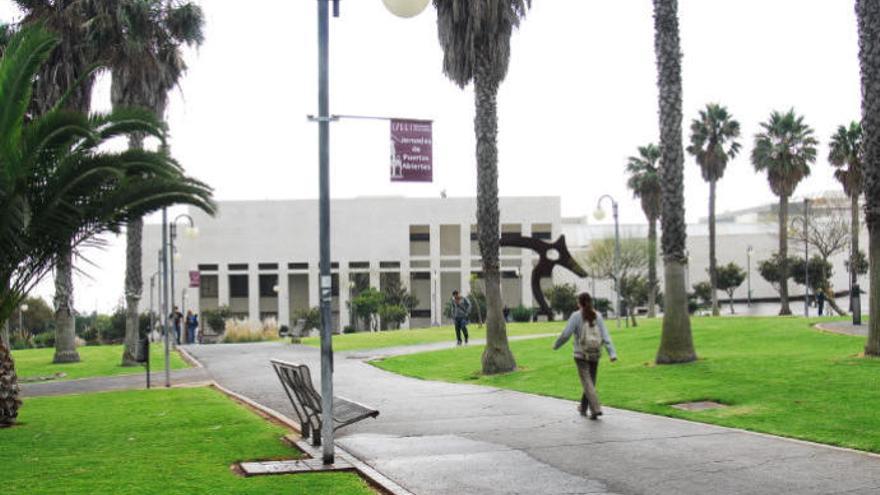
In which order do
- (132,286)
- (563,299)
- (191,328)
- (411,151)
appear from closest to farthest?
(411,151) → (132,286) → (191,328) → (563,299)

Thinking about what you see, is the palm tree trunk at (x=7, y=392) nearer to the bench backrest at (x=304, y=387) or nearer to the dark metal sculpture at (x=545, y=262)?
the bench backrest at (x=304, y=387)

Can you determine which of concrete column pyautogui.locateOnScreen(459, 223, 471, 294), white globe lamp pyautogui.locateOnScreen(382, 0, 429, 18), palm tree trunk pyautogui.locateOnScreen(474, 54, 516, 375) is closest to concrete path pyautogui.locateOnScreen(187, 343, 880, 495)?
white globe lamp pyautogui.locateOnScreen(382, 0, 429, 18)

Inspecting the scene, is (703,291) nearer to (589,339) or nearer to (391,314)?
(391,314)

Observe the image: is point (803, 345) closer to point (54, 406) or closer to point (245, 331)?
point (54, 406)

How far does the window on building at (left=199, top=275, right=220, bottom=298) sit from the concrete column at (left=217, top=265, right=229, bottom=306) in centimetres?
113

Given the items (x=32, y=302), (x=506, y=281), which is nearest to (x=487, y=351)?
(x=506, y=281)

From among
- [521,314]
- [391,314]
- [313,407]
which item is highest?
[313,407]

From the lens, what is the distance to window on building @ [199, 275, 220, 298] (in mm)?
85525

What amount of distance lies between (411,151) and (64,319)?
25.3 meters

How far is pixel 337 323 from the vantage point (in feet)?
276

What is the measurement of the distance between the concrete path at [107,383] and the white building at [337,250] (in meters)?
57.0

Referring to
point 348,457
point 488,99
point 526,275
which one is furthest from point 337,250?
point 348,457

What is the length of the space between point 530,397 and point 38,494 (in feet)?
33.5

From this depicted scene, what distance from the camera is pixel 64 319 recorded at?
1289 inches
